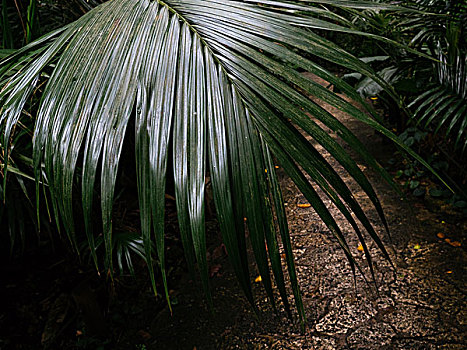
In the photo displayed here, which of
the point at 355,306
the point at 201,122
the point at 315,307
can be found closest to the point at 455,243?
the point at 355,306

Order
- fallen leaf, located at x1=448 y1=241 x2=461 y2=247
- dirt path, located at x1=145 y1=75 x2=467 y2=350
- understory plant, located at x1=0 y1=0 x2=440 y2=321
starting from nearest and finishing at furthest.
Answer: understory plant, located at x1=0 y1=0 x2=440 y2=321 → dirt path, located at x1=145 y1=75 x2=467 y2=350 → fallen leaf, located at x1=448 y1=241 x2=461 y2=247

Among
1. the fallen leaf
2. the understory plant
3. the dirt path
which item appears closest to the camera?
the understory plant

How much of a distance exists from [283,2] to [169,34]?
26 cm

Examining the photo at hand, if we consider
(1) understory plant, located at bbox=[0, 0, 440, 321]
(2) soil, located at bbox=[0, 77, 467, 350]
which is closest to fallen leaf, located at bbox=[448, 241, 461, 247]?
(2) soil, located at bbox=[0, 77, 467, 350]

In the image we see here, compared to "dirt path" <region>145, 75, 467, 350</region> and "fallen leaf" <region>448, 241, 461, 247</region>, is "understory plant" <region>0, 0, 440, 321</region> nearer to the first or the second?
"dirt path" <region>145, 75, 467, 350</region>

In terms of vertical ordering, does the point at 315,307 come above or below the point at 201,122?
below

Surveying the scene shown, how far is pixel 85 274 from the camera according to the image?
171 cm

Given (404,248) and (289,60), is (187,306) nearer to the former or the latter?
(404,248)

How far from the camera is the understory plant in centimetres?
47

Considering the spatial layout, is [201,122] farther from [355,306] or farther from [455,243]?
[455,243]

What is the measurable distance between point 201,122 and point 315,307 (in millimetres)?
1574

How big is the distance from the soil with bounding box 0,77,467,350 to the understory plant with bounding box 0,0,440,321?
123cm

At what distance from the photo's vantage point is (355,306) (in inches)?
71.7

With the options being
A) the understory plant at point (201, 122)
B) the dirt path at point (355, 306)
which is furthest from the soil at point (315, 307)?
the understory plant at point (201, 122)
